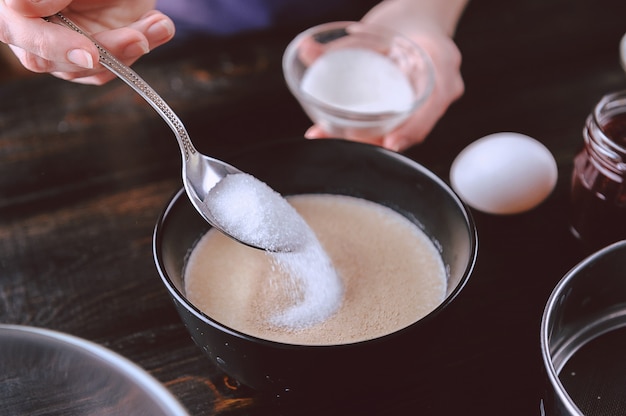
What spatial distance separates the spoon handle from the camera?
2.48 feet

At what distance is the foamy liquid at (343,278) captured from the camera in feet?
2.31

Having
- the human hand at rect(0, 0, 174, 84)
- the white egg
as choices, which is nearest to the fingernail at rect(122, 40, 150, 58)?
the human hand at rect(0, 0, 174, 84)

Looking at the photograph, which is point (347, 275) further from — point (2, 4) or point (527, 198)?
point (2, 4)

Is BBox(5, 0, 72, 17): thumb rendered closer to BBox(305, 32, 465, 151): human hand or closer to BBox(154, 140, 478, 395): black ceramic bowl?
BBox(154, 140, 478, 395): black ceramic bowl

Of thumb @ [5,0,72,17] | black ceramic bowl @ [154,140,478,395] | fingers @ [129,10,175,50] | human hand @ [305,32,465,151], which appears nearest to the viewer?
black ceramic bowl @ [154,140,478,395]

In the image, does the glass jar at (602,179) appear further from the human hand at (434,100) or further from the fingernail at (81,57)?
the fingernail at (81,57)

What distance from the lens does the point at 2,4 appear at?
2.51 ft

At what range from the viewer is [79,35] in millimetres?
745

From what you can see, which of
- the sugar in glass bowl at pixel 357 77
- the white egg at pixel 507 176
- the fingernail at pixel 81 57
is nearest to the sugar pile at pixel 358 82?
the sugar in glass bowl at pixel 357 77

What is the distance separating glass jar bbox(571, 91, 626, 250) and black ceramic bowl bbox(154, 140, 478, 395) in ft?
0.66

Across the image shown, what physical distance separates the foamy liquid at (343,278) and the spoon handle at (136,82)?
0.41 feet

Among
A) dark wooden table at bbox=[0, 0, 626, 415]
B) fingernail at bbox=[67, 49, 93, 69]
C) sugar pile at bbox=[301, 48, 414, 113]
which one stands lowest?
dark wooden table at bbox=[0, 0, 626, 415]

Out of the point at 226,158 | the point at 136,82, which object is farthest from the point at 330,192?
the point at 136,82

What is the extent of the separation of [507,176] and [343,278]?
0.96 feet
